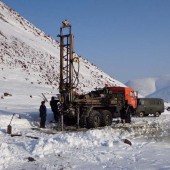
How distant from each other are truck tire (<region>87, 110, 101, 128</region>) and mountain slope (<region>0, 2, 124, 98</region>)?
101ft

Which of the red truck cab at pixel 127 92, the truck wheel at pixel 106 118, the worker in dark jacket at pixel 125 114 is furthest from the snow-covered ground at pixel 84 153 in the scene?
the red truck cab at pixel 127 92

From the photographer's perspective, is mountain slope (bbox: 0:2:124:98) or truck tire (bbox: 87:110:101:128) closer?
truck tire (bbox: 87:110:101:128)

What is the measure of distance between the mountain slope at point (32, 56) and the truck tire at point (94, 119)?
101 ft

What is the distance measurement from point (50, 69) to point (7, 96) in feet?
80.0

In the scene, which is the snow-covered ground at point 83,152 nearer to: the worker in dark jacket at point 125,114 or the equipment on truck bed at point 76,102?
the equipment on truck bed at point 76,102

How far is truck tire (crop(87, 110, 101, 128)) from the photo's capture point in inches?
885

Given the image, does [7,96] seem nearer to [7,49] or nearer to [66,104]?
[66,104]

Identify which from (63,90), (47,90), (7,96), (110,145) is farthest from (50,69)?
(110,145)

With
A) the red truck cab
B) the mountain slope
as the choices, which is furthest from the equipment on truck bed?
the mountain slope

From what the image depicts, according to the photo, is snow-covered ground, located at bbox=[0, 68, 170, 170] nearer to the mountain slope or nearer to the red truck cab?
the red truck cab

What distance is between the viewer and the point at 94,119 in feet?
74.5

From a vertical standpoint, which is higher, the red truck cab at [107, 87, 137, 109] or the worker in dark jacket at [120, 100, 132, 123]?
the red truck cab at [107, 87, 137, 109]

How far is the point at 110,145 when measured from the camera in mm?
15195

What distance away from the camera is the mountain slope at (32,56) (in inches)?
2307
